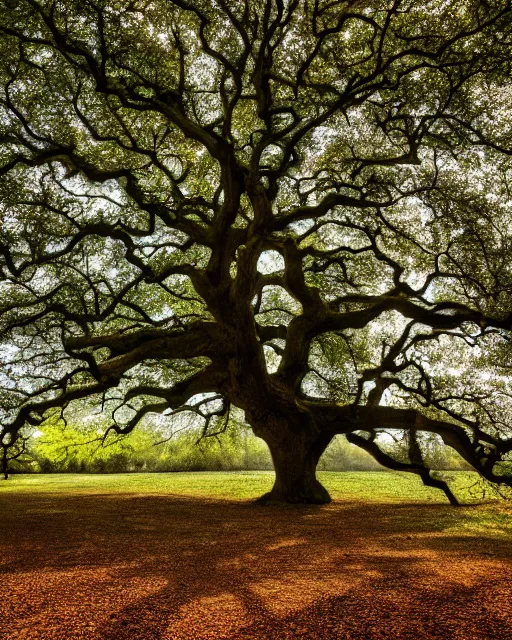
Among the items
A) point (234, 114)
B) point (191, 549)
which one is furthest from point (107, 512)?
point (234, 114)

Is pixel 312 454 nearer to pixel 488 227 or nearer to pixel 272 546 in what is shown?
pixel 272 546

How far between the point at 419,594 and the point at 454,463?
3685cm

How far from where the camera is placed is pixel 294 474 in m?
12.9

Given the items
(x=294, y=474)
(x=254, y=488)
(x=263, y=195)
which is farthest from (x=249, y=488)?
(x=263, y=195)

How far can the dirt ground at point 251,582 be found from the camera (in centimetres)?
323

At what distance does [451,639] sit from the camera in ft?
9.93

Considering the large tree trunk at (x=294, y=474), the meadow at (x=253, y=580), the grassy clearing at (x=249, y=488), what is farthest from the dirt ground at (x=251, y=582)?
the grassy clearing at (x=249, y=488)

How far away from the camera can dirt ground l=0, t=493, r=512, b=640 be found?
3230mm

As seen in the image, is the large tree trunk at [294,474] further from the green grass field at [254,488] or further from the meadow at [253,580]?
the meadow at [253,580]

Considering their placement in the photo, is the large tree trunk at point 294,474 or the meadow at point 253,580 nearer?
the meadow at point 253,580

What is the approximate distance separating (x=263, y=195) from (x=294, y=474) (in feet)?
25.1

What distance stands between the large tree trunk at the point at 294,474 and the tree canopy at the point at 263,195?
0.06 metres

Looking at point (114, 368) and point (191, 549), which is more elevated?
point (114, 368)

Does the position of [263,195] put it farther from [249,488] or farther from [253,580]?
[249,488]
